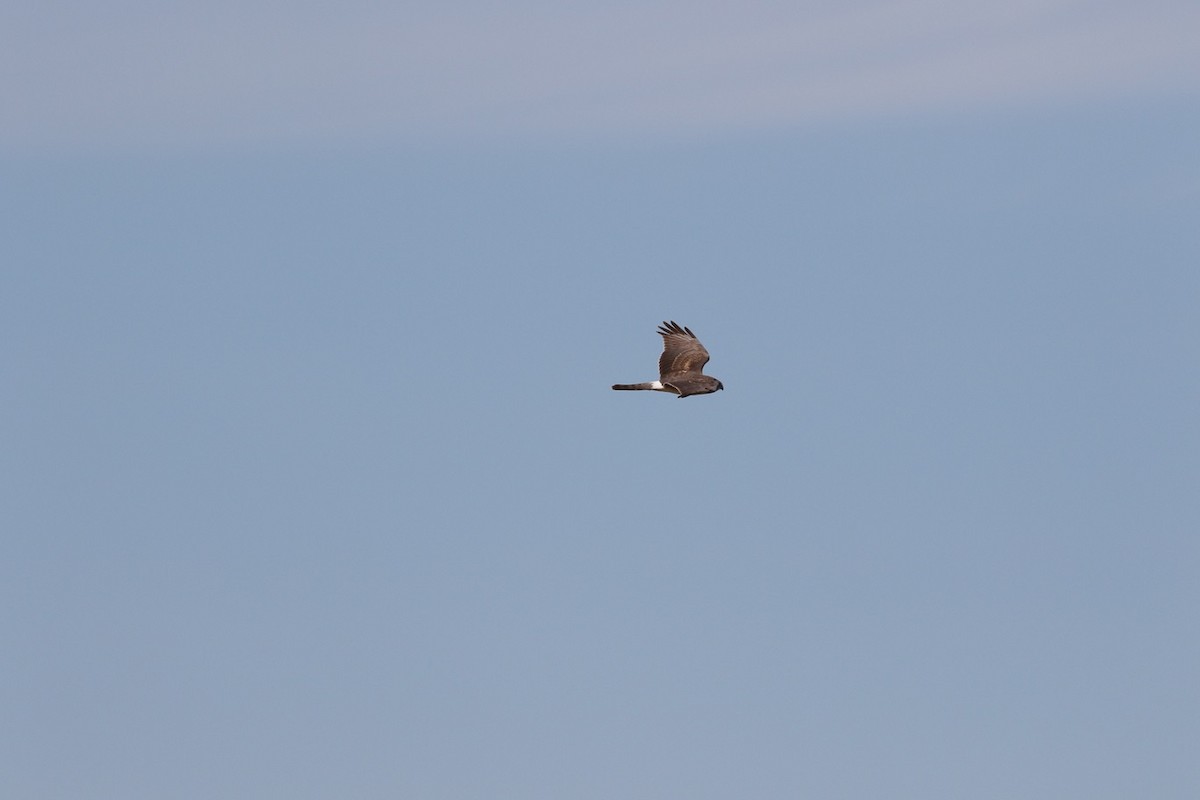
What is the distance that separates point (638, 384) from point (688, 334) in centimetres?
722

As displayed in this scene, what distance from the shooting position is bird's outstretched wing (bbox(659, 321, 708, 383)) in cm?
8779

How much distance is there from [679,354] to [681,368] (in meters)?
1.33

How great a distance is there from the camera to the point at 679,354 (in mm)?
89000

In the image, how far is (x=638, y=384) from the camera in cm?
8544

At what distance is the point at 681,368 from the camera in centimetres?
8794

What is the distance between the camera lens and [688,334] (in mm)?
91312

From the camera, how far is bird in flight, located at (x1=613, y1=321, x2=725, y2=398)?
280 ft

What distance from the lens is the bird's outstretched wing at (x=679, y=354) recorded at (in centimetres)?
8779

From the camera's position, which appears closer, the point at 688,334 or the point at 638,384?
the point at 638,384

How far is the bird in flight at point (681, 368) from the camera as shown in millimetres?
85312
